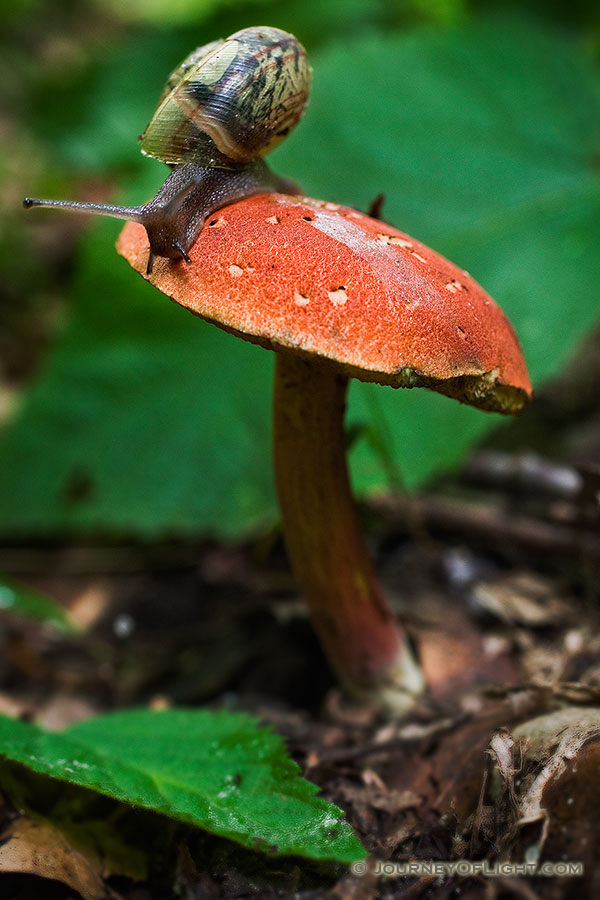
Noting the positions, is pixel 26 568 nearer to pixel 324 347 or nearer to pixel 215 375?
pixel 215 375

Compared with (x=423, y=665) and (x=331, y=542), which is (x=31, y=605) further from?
(x=423, y=665)

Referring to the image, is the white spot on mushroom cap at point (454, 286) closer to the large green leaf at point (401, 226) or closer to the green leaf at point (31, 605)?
the large green leaf at point (401, 226)

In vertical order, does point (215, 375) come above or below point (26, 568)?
above

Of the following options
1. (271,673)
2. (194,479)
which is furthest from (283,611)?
(194,479)

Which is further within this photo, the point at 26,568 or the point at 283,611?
the point at 26,568

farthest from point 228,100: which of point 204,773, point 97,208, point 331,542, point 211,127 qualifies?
point 204,773
